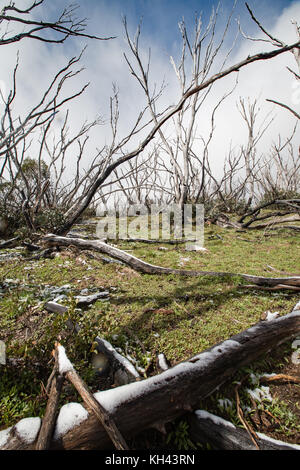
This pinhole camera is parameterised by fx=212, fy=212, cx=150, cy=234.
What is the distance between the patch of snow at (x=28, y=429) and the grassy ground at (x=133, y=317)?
242 millimetres

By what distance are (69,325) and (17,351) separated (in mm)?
431

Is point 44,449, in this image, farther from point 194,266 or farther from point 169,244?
point 169,244

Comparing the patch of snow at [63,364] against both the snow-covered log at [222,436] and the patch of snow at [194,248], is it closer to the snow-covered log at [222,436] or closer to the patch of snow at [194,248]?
the snow-covered log at [222,436]

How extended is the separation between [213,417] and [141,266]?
9.04 ft

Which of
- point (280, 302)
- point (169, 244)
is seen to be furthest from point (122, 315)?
point (169, 244)

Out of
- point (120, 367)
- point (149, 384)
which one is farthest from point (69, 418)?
point (120, 367)

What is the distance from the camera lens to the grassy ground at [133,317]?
4.19 feet

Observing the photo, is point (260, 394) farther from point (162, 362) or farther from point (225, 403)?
point (162, 362)

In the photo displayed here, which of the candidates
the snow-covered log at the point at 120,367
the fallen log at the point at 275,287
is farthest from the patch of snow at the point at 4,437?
the fallen log at the point at 275,287

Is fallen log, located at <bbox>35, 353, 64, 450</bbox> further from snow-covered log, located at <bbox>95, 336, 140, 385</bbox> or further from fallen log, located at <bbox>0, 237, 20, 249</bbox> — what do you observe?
fallen log, located at <bbox>0, 237, 20, 249</bbox>

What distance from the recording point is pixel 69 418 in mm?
941

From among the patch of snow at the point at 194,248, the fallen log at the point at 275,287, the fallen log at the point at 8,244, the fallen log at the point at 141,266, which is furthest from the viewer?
the patch of snow at the point at 194,248

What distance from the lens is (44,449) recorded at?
2.70 ft

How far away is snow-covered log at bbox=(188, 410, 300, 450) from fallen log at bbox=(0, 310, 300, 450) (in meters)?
0.07
